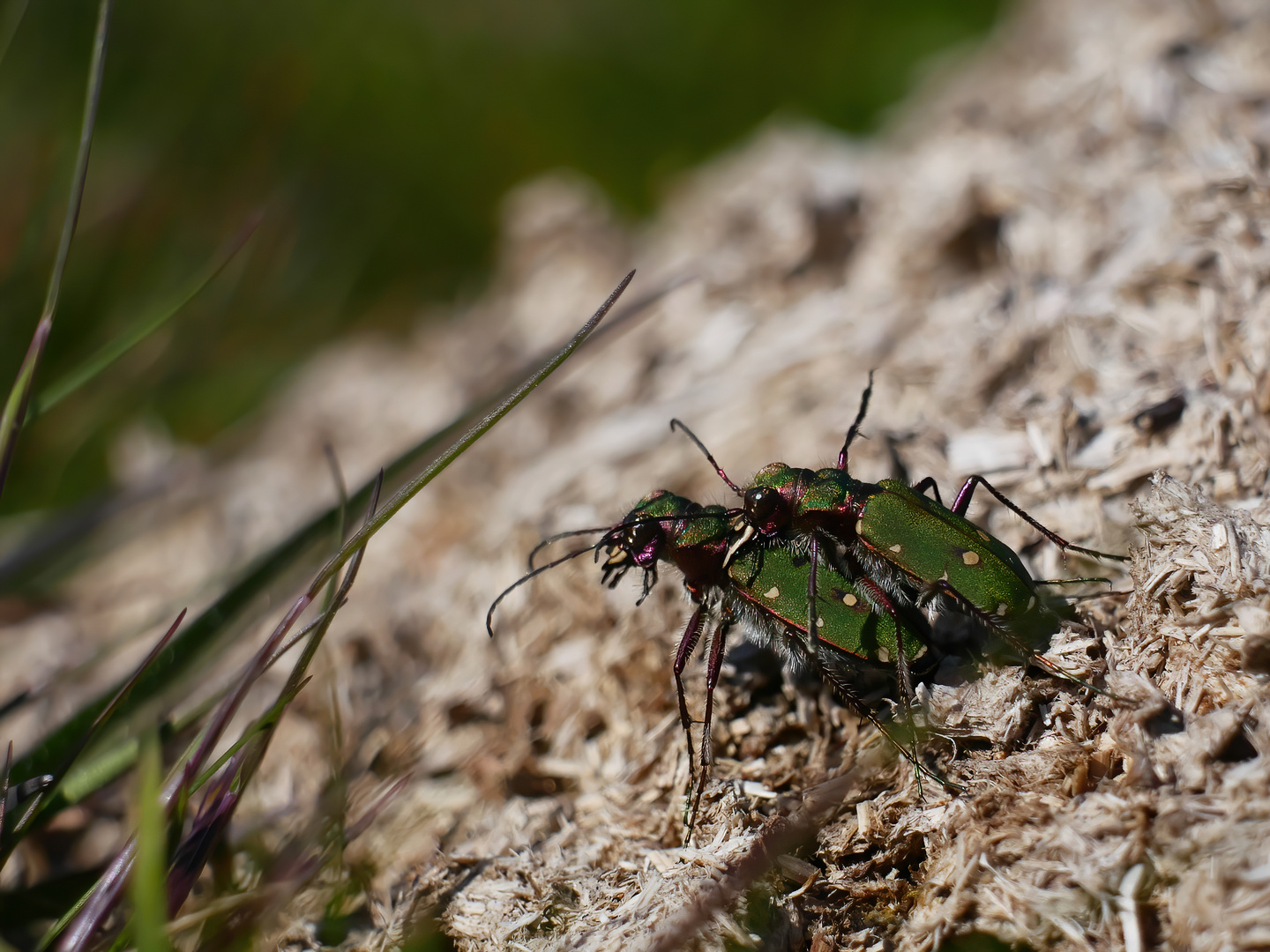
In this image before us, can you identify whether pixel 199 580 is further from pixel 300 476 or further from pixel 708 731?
pixel 708 731

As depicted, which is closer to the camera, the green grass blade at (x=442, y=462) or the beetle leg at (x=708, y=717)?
the green grass blade at (x=442, y=462)

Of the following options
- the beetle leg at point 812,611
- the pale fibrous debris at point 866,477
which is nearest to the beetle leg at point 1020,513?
the pale fibrous debris at point 866,477

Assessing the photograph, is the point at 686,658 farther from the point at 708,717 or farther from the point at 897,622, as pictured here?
the point at 897,622

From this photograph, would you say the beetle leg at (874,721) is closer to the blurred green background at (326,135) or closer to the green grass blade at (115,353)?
the green grass blade at (115,353)

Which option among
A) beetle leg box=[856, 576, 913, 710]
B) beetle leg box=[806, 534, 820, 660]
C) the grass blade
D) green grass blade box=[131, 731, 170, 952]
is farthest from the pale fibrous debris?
the grass blade

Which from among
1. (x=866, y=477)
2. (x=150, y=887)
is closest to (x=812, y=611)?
(x=866, y=477)

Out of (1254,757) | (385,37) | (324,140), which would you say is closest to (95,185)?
(324,140)
